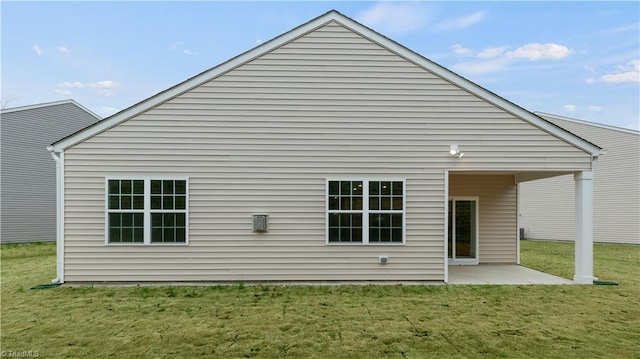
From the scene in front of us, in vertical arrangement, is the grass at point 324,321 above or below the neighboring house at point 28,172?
below

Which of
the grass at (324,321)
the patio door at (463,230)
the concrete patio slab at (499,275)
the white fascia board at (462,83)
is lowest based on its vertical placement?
the concrete patio slab at (499,275)

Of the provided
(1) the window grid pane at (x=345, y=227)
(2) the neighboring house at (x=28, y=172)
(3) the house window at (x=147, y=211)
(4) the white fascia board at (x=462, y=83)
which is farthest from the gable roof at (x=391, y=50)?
(2) the neighboring house at (x=28, y=172)

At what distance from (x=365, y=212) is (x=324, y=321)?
2977mm

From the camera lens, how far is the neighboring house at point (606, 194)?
17.2 meters

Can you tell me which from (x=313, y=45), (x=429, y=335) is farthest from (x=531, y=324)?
(x=313, y=45)

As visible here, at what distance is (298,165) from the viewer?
25.6 ft

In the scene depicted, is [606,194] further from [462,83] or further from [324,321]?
[324,321]

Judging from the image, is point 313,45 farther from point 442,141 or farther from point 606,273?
point 606,273

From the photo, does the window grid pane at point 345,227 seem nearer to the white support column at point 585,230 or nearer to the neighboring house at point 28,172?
the white support column at point 585,230

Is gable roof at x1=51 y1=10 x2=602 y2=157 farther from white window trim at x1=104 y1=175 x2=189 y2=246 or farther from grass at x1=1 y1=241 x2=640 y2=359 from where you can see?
grass at x1=1 y1=241 x2=640 y2=359

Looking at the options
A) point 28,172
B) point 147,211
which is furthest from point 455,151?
point 28,172

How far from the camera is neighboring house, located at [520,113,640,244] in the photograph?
1723 cm

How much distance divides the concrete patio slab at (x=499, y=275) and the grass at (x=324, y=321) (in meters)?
0.56

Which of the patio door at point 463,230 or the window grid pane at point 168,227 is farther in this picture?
the patio door at point 463,230
